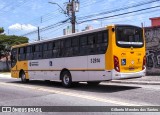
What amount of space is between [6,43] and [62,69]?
1716 inches

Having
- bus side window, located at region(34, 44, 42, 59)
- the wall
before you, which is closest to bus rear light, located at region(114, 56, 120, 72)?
bus side window, located at region(34, 44, 42, 59)

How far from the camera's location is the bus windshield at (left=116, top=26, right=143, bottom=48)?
15.4 metres

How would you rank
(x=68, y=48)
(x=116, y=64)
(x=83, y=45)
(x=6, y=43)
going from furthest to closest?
(x=6, y=43) < (x=68, y=48) < (x=83, y=45) < (x=116, y=64)

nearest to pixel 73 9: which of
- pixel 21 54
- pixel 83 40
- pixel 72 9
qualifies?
pixel 72 9

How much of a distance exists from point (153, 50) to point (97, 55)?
10651mm

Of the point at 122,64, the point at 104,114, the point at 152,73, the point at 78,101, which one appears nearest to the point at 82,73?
the point at 122,64

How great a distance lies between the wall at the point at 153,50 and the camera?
2494 cm

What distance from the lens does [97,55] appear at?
1581cm

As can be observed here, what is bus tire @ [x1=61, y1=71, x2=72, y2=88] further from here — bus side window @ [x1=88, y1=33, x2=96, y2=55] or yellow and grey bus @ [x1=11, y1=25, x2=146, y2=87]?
bus side window @ [x1=88, y1=33, x2=96, y2=55]

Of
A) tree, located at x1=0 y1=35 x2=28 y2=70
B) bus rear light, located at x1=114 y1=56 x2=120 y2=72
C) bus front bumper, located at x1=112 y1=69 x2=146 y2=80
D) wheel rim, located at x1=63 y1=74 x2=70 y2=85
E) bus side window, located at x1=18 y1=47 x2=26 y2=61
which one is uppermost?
tree, located at x1=0 y1=35 x2=28 y2=70

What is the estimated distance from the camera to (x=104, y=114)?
386 inches

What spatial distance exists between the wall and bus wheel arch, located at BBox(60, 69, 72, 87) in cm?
894

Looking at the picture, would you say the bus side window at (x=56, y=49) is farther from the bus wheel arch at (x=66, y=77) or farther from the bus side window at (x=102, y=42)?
the bus side window at (x=102, y=42)

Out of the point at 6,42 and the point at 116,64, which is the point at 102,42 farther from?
the point at 6,42
